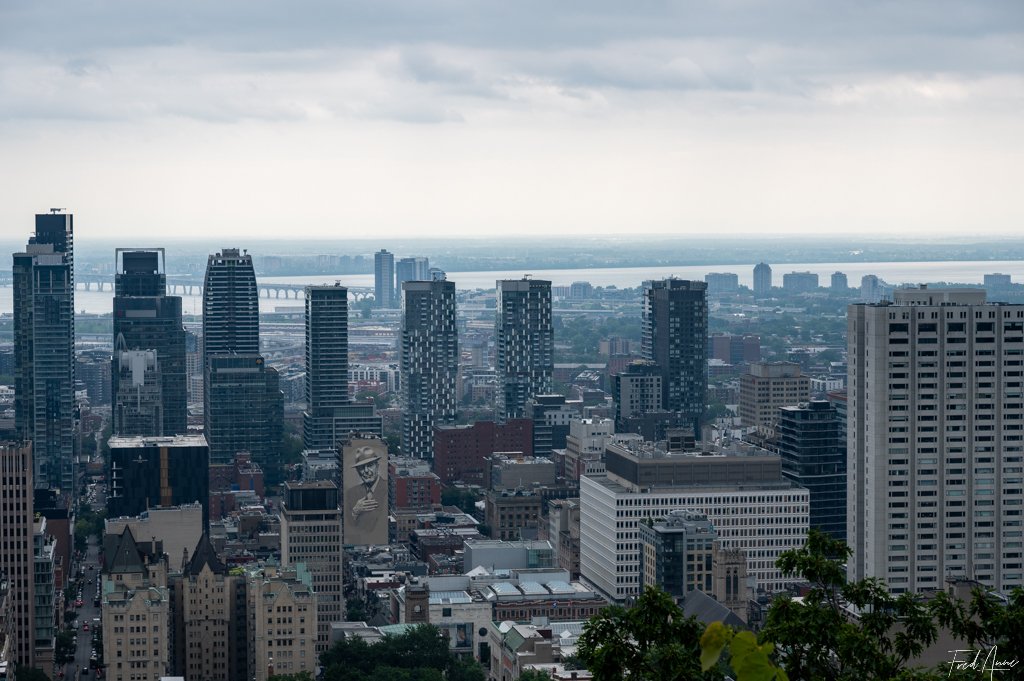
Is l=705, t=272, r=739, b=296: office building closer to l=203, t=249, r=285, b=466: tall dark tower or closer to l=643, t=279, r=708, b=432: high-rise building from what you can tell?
l=643, t=279, r=708, b=432: high-rise building

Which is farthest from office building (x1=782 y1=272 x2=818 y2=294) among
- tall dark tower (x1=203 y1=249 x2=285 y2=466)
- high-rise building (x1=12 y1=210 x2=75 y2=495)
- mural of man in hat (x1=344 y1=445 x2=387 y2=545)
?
mural of man in hat (x1=344 y1=445 x2=387 y2=545)

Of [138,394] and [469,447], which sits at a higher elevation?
[138,394]

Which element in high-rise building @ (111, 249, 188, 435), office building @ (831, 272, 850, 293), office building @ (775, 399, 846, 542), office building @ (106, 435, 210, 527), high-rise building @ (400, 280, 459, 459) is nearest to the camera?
office building @ (775, 399, 846, 542)

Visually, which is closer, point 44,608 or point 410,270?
point 44,608

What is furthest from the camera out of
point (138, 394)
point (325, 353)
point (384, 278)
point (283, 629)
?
point (384, 278)

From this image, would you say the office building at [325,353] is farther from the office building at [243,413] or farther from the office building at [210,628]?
the office building at [210,628]

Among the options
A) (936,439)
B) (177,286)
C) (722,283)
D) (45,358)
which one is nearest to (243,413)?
(45,358)

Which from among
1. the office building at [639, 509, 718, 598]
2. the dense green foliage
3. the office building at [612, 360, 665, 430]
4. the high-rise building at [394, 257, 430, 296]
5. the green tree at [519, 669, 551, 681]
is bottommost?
the dense green foliage

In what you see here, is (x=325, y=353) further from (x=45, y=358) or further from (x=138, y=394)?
(x=45, y=358)
